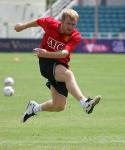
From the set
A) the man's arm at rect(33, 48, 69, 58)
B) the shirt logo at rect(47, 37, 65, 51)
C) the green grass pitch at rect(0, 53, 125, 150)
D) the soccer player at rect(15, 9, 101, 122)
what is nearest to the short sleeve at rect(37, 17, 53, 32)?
the soccer player at rect(15, 9, 101, 122)

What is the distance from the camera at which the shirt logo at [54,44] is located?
11.9 metres

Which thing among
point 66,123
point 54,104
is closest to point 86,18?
point 66,123

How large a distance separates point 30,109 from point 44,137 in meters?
1.42

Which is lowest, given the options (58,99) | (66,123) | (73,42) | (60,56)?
(66,123)

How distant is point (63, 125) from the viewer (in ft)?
43.5

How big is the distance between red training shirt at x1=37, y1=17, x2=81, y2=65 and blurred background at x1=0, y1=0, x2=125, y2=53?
34.4m

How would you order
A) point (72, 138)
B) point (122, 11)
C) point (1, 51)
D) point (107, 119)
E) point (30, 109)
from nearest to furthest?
point (72, 138), point (30, 109), point (107, 119), point (1, 51), point (122, 11)

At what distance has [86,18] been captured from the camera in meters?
62.5

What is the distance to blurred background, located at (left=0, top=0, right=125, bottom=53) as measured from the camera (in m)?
47.0

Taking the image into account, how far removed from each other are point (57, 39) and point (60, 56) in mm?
507

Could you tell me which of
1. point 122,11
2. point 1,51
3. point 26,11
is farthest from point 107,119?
point 122,11

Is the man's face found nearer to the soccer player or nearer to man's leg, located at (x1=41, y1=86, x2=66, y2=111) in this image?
the soccer player

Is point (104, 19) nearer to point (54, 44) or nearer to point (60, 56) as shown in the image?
point (54, 44)

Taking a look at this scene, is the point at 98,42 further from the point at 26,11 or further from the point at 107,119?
the point at 107,119
